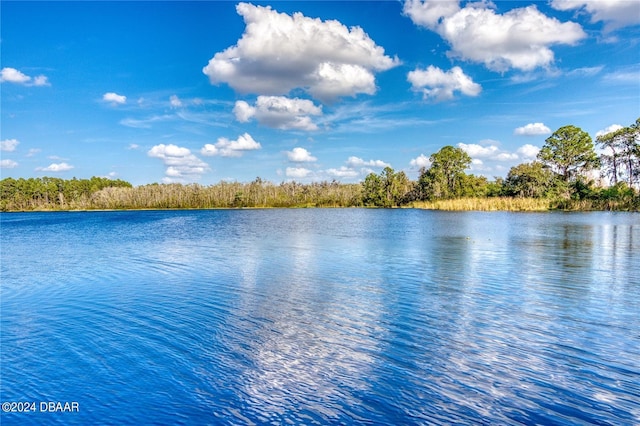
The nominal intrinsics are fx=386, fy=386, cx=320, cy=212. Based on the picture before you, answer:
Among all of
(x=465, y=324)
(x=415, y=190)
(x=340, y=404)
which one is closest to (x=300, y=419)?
(x=340, y=404)

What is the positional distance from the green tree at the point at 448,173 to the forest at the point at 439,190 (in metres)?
0.26

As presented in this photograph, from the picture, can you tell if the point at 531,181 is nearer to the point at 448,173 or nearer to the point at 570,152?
the point at 570,152

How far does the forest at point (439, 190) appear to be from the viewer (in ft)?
239

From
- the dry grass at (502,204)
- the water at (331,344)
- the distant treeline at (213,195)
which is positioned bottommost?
the water at (331,344)

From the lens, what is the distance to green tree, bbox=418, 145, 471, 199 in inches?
4139

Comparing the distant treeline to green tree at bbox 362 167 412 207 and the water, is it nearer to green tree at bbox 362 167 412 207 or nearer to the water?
green tree at bbox 362 167 412 207

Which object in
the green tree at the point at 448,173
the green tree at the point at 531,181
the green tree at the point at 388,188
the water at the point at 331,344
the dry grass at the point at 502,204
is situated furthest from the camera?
the green tree at the point at 388,188

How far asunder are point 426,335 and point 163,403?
19.9ft

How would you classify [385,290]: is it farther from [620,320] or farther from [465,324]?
[620,320]

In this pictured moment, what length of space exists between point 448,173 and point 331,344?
106 metres

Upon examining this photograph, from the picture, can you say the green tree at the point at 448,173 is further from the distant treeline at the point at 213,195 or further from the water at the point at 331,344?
the water at the point at 331,344

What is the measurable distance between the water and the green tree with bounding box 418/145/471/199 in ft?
293

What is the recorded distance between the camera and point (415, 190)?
12225 cm

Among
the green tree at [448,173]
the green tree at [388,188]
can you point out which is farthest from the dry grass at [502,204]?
the green tree at [388,188]
